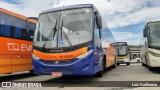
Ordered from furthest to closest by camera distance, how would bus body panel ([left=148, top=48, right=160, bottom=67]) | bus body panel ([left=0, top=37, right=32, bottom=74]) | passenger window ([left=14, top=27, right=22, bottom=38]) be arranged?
1. bus body panel ([left=148, top=48, right=160, bottom=67])
2. passenger window ([left=14, top=27, right=22, bottom=38])
3. bus body panel ([left=0, top=37, right=32, bottom=74])

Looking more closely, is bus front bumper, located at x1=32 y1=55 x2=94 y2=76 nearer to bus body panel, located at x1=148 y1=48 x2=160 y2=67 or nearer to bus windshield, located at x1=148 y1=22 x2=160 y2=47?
bus body panel, located at x1=148 y1=48 x2=160 y2=67

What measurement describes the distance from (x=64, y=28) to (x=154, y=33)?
712 centimetres

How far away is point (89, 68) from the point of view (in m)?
11.8

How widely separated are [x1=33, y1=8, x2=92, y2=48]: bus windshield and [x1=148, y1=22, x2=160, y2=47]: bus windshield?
5944 mm

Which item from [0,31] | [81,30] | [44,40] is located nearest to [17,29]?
[0,31]

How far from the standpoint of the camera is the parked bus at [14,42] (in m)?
13.6

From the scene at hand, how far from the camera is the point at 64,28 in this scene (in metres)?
12.3

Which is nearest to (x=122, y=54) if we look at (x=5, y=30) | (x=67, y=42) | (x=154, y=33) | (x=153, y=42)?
(x=154, y=33)

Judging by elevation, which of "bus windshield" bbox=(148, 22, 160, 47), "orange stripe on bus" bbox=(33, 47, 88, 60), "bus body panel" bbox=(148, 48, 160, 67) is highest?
"bus windshield" bbox=(148, 22, 160, 47)

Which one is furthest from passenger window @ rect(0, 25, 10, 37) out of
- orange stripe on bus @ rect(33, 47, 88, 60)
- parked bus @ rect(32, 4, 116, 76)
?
orange stripe on bus @ rect(33, 47, 88, 60)

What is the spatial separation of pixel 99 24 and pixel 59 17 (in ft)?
5.82

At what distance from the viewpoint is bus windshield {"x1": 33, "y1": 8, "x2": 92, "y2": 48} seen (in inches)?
471

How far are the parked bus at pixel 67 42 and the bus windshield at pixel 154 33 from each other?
5217 mm

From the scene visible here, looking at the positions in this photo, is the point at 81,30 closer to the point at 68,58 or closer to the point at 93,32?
the point at 93,32
